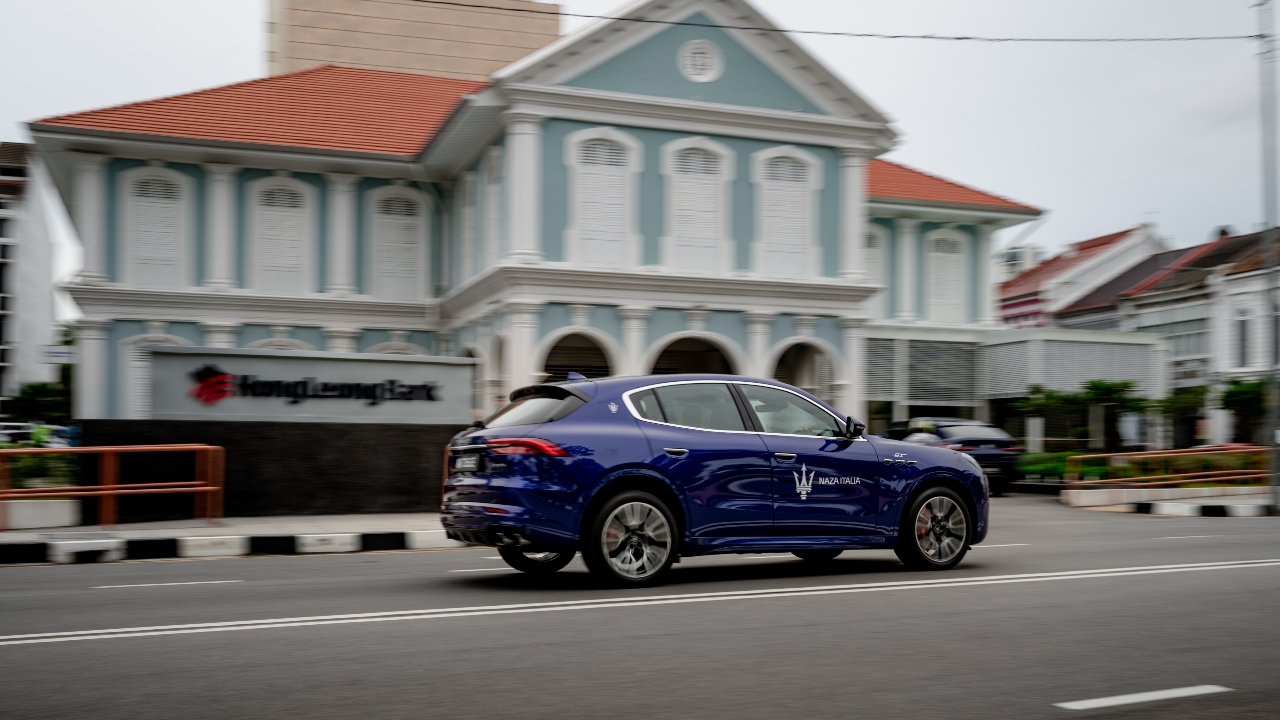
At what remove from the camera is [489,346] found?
24562 mm

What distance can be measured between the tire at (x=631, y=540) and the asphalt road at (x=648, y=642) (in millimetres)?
241

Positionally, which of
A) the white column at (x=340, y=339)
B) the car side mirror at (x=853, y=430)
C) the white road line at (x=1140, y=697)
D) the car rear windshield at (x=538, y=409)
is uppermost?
the white column at (x=340, y=339)

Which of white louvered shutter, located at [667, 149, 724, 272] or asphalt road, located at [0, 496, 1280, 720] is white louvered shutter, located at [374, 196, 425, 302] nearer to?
white louvered shutter, located at [667, 149, 724, 272]

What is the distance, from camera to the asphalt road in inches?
195

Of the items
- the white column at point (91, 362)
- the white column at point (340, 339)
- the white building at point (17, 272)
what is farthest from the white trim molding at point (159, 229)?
the white building at point (17, 272)

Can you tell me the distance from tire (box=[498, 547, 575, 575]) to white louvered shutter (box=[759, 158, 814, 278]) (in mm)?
15813

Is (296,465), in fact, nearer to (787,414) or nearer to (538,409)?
(538,409)

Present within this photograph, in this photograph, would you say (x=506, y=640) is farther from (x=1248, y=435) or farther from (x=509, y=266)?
(x=1248, y=435)

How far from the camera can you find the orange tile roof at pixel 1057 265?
4997 centimetres

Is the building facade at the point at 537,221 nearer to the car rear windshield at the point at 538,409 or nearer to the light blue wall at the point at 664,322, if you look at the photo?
the light blue wall at the point at 664,322

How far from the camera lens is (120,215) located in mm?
26250

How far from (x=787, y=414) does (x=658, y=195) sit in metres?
15.1

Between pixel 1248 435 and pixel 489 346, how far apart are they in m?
22.0

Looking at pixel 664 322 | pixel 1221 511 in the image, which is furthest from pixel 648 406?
pixel 664 322
